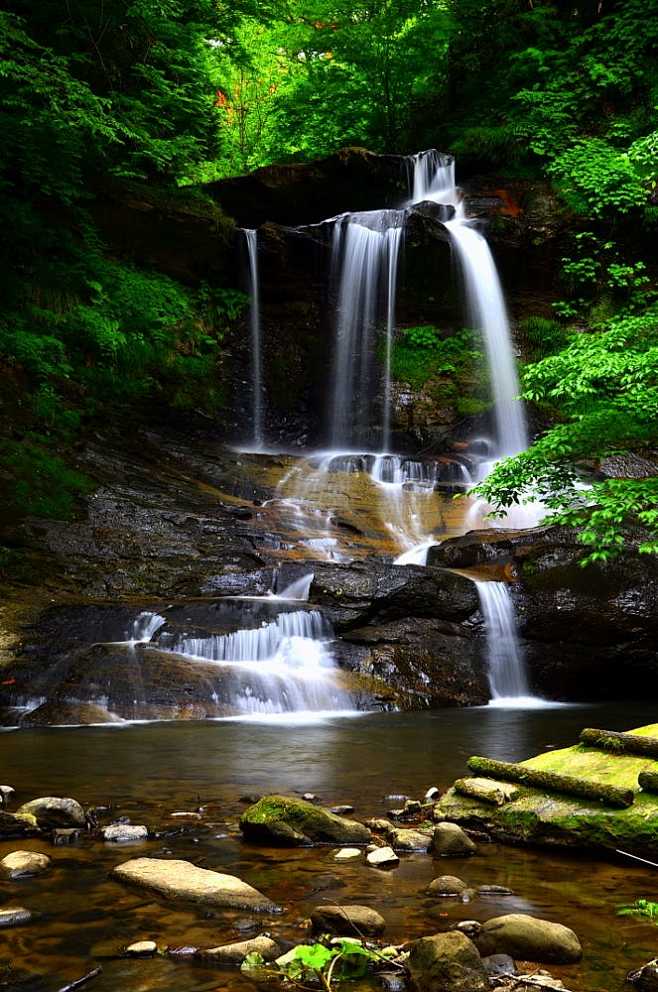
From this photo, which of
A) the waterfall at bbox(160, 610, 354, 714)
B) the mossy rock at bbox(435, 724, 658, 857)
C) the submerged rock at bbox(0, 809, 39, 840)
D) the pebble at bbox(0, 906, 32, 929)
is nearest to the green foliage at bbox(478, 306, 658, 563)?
the mossy rock at bbox(435, 724, 658, 857)

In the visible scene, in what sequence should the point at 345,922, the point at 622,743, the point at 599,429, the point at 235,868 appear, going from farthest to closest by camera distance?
the point at 599,429 → the point at 622,743 → the point at 235,868 → the point at 345,922

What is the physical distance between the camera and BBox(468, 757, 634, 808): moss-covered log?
4227mm

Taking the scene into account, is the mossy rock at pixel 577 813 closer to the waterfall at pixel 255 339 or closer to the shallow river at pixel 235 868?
the shallow river at pixel 235 868

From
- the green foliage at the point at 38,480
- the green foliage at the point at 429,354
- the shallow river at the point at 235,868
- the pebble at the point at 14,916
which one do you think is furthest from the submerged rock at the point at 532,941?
the green foliage at the point at 429,354

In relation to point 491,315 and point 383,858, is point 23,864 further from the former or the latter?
point 491,315

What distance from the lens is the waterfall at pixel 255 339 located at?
2048 centimetres

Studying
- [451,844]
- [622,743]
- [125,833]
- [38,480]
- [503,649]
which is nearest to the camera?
[451,844]

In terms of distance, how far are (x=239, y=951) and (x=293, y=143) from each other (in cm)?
2673

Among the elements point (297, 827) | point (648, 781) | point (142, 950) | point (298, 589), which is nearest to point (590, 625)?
point (298, 589)

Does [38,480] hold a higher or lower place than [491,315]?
lower

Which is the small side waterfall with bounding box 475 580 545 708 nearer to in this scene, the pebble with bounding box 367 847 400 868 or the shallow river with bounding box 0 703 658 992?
the shallow river with bounding box 0 703 658 992

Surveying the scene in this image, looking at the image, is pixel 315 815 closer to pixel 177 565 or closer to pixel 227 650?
pixel 227 650

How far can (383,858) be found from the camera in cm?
395

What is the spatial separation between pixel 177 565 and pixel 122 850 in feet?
27.9
